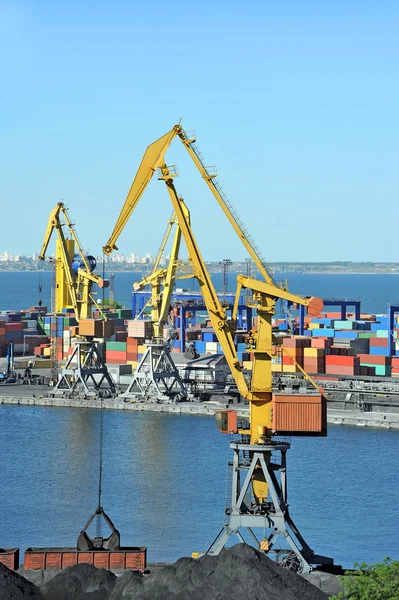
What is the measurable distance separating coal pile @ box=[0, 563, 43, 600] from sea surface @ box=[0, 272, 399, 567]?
9433 millimetres

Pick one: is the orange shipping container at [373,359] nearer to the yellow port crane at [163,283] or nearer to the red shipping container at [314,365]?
the red shipping container at [314,365]

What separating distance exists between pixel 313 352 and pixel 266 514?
38.3 metres

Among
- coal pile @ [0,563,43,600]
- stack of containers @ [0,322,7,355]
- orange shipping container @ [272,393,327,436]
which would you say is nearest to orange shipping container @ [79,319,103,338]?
stack of containers @ [0,322,7,355]

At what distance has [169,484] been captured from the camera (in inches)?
1663

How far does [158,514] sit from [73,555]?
10.3 m

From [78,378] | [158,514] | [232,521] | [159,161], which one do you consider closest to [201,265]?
[159,161]

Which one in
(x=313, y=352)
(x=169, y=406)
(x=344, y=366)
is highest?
(x=313, y=352)

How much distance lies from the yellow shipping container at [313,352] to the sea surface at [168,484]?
11.2m

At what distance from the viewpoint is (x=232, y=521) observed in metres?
30.3

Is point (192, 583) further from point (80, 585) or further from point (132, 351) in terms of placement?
point (132, 351)

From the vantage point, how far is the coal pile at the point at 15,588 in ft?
74.7

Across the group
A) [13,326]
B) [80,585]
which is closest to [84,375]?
[13,326]

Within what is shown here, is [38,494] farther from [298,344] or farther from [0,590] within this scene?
[298,344]

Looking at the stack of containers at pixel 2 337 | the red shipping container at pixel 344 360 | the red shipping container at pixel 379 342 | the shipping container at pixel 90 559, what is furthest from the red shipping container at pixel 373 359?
the shipping container at pixel 90 559
